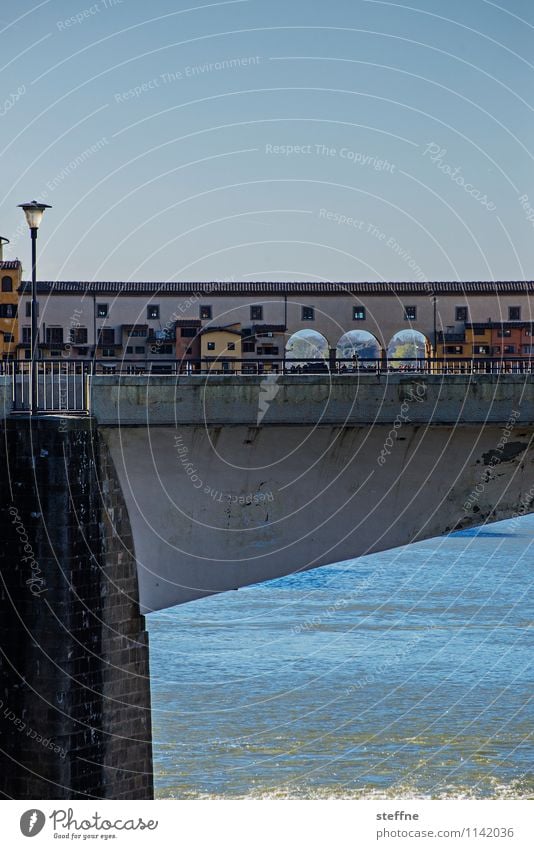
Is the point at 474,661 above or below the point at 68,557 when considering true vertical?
below

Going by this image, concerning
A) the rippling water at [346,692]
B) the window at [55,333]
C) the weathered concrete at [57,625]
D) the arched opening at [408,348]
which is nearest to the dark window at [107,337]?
the window at [55,333]

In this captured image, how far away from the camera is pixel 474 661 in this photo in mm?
35938

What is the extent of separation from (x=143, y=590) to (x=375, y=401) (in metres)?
4.28

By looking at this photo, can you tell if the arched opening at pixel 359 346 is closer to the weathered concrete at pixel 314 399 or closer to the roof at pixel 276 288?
the roof at pixel 276 288

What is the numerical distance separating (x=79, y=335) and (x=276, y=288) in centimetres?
873

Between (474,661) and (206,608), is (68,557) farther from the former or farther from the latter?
(206,608)

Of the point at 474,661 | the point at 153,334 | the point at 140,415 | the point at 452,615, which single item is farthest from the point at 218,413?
the point at 153,334

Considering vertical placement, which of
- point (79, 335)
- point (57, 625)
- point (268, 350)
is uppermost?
point (79, 335)

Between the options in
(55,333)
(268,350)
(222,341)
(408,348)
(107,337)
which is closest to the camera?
(408,348)

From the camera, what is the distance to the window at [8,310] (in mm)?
64125

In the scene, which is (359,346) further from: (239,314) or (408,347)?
(239,314)

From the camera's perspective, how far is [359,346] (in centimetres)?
4566

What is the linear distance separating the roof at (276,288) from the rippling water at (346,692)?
12.9 metres

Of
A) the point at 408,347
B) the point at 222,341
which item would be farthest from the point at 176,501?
the point at 222,341
